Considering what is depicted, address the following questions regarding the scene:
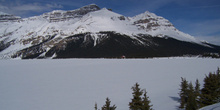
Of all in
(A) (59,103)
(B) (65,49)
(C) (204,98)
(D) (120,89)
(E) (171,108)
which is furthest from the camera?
(B) (65,49)

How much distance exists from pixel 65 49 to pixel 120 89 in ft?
532

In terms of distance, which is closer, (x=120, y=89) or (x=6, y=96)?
(x=6, y=96)

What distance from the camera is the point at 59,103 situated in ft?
37.8

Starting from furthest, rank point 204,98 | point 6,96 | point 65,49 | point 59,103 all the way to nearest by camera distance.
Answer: point 65,49 → point 6,96 → point 59,103 → point 204,98

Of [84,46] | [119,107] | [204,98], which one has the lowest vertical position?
[119,107]

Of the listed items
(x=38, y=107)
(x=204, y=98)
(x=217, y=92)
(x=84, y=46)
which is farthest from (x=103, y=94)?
(x=84, y=46)

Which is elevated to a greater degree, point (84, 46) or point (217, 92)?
→ point (84, 46)

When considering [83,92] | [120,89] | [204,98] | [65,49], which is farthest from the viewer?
[65,49]

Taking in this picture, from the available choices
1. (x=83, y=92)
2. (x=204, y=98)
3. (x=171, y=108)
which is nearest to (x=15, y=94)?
(x=83, y=92)

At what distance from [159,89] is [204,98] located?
5708 mm

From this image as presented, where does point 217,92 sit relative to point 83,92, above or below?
above

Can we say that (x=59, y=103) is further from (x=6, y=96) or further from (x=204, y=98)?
(x=204, y=98)

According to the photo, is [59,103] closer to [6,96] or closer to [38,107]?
[38,107]

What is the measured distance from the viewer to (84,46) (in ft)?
549
